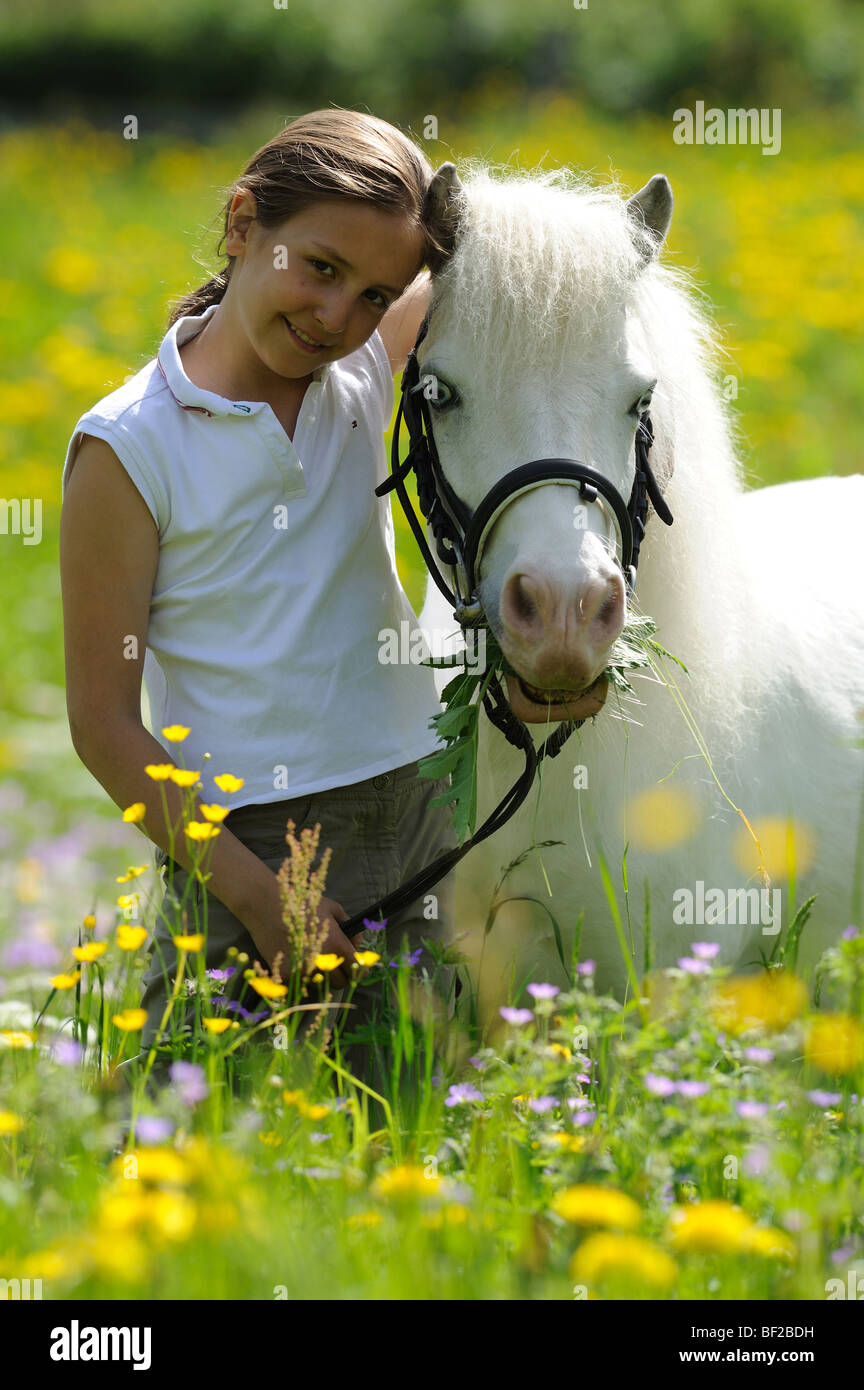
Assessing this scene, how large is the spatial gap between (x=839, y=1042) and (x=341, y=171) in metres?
1.61

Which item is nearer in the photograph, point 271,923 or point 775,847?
point 271,923

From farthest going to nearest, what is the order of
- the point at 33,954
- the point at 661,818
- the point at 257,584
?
the point at 33,954 → the point at 661,818 → the point at 257,584

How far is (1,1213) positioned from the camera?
1.60 meters

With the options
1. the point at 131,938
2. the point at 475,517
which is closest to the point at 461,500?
the point at 475,517

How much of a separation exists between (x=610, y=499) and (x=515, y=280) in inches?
15.9

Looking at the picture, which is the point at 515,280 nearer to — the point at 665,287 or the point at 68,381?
the point at 665,287

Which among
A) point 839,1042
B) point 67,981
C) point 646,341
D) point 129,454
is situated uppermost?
point 646,341

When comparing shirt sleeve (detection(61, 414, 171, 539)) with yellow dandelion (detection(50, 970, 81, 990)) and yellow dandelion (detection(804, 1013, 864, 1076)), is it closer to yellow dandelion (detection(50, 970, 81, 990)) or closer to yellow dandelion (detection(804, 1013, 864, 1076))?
yellow dandelion (detection(50, 970, 81, 990))

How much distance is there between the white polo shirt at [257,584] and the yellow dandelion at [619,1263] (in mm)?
1147

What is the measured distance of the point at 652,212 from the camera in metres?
2.34

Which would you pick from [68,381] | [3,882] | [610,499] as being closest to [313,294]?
[610,499]

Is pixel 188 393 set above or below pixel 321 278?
below

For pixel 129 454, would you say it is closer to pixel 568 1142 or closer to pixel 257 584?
pixel 257 584


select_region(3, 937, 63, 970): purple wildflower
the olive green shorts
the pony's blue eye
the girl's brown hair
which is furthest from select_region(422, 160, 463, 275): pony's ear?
select_region(3, 937, 63, 970): purple wildflower
